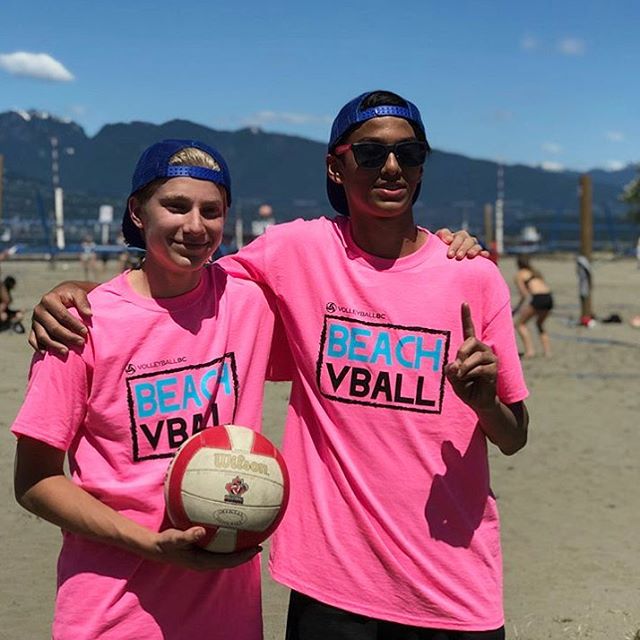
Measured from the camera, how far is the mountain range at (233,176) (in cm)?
772

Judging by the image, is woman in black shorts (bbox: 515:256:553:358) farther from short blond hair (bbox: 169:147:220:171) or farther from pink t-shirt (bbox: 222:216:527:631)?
short blond hair (bbox: 169:147:220:171)

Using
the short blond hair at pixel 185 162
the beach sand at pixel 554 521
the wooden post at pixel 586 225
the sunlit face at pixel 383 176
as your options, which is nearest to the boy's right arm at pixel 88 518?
the short blond hair at pixel 185 162

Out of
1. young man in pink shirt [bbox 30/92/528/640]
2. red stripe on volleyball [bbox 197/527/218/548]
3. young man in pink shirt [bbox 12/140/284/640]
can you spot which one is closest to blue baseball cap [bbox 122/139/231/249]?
young man in pink shirt [bbox 12/140/284/640]

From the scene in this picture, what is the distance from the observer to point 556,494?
6551 mm

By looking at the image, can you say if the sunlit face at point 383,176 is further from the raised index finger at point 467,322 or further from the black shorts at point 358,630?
the black shorts at point 358,630

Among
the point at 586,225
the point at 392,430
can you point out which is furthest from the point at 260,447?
the point at 586,225

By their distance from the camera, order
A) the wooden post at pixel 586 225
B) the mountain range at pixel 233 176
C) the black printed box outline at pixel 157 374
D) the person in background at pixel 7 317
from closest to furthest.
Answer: the black printed box outline at pixel 157 374, the mountain range at pixel 233 176, the person in background at pixel 7 317, the wooden post at pixel 586 225

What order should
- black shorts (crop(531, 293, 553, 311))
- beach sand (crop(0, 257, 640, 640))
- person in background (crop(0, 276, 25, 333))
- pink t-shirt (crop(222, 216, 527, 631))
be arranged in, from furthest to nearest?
person in background (crop(0, 276, 25, 333))
black shorts (crop(531, 293, 553, 311))
beach sand (crop(0, 257, 640, 640))
pink t-shirt (crop(222, 216, 527, 631))

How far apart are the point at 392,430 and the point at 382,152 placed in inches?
28.0

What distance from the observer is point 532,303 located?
42.5 ft

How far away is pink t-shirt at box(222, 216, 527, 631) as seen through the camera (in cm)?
225

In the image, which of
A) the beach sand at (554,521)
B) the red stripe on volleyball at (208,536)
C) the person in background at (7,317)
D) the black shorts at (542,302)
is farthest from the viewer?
the person in background at (7,317)

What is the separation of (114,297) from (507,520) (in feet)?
14.5

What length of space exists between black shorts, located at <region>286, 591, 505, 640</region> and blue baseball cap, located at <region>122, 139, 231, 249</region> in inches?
40.7
